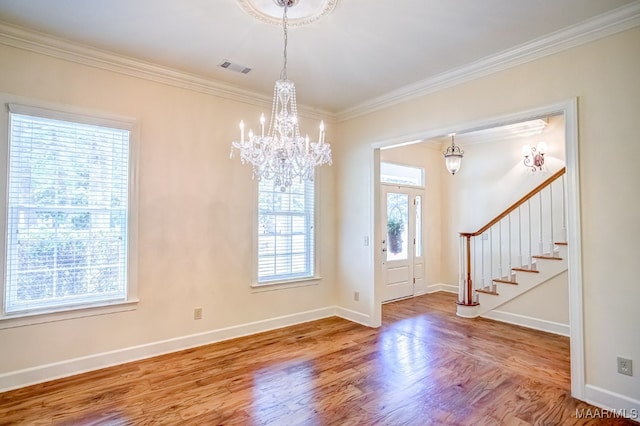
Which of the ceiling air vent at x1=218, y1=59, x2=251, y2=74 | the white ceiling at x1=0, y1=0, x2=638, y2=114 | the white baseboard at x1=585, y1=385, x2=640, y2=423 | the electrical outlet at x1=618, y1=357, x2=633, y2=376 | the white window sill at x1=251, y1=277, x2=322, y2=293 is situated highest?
the ceiling air vent at x1=218, y1=59, x2=251, y2=74

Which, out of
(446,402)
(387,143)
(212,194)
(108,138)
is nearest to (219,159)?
(212,194)

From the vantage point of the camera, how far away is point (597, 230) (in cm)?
253

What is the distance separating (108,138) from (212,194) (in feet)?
3.71

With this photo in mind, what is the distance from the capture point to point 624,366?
7.84 ft

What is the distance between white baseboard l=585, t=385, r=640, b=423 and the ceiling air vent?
4.16m

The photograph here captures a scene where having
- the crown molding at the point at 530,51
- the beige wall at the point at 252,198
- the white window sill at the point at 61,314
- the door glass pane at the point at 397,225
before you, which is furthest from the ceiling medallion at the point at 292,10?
the door glass pane at the point at 397,225

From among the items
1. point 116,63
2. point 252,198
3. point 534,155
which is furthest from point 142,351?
point 534,155

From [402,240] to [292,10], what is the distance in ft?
15.0

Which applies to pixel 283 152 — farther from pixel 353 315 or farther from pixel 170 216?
pixel 353 315

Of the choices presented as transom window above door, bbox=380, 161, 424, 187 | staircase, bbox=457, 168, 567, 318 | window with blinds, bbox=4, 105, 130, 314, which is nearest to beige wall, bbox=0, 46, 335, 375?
window with blinds, bbox=4, 105, 130, 314

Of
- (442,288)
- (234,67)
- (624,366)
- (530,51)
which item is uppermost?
(234,67)

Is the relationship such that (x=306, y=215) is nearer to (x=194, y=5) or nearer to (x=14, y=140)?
(x=194, y=5)

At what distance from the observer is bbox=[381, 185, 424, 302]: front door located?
583 cm

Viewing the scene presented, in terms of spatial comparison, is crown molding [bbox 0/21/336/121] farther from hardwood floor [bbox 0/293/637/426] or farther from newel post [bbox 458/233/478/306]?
newel post [bbox 458/233/478/306]
